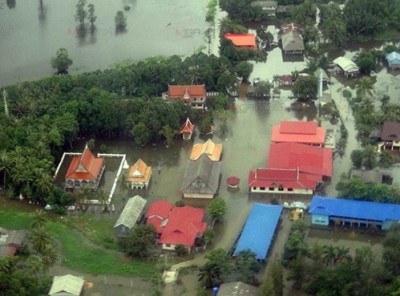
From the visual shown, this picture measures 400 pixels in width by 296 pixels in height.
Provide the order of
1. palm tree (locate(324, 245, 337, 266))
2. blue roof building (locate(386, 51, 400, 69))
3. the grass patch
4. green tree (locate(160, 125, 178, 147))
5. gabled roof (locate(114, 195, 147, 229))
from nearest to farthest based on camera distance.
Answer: palm tree (locate(324, 245, 337, 266)) → the grass patch → gabled roof (locate(114, 195, 147, 229)) → green tree (locate(160, 125, 178, 147)) → blue roof building (locate(386, 51, 400, 69))

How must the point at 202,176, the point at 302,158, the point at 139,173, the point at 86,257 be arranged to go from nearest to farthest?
1. the point at 86,257
2. the point at 202,176
3. the point at 139,173
4. the point at 302,158

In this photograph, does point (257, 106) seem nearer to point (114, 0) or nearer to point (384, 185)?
point (384, 185)

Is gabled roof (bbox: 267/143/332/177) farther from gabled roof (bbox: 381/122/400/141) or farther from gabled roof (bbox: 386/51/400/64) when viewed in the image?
gabled roof (bbox: 386/51/400/64)

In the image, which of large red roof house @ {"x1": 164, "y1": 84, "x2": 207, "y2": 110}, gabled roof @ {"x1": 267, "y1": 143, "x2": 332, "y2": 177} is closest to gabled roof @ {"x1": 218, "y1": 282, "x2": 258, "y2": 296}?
gabled roof @ {"x1": 267, "y1": 143, "x2": 332, "y2": 177}

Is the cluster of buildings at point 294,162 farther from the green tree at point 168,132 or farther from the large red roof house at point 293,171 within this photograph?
the green tree at point 168,132

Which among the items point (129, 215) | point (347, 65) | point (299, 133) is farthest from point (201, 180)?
point (347, 65)

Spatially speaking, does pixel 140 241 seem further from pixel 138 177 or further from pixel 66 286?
pixel 138 177
